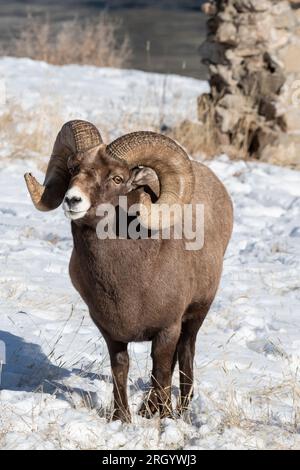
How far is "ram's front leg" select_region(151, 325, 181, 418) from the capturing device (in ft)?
18.1

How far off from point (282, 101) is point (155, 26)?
20.1m

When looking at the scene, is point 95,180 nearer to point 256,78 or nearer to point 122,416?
point 122,416

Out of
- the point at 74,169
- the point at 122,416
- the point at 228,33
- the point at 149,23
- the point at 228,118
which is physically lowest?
the point at 149,23

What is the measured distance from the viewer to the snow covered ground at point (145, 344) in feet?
16.7

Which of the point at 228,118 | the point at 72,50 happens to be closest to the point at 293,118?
the point at 228,118

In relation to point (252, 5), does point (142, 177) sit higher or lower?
higher

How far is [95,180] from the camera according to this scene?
5152 mm

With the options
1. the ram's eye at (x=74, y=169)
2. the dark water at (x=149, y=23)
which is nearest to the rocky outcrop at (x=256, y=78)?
the dark water at (x=149, y=23)

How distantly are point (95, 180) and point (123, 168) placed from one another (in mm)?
197

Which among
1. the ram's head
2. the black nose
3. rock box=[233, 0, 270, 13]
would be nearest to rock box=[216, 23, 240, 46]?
rock box=[233, 0, 270, 13]

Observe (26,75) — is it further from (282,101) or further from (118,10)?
(118,10)

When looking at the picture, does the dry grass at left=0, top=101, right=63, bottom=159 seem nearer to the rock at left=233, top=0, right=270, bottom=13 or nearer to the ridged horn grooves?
the rock at left=233, top=0, right=270, bottom=13

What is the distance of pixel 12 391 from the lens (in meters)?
5.60

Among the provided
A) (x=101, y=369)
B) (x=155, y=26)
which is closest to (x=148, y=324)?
(x=101, y=369)
